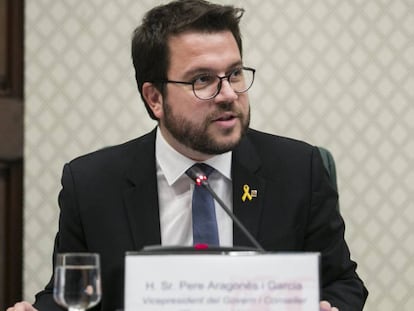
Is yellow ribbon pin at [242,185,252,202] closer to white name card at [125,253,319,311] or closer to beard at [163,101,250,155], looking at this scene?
beard at [163,101,250,155]

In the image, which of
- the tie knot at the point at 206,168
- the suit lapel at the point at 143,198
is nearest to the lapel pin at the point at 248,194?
the tie knot at the point at 206,168

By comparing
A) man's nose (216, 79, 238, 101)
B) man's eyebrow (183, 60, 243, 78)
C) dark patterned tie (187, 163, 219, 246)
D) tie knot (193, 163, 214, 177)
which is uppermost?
man's eyebrow (183, 60, 243, 78)

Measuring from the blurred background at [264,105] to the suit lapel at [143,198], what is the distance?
142 centimetres

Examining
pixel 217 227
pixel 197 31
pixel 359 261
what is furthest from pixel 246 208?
pixel 359 261

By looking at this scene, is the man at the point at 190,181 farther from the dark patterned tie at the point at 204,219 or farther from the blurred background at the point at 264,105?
the blurred background at the point at 264,105

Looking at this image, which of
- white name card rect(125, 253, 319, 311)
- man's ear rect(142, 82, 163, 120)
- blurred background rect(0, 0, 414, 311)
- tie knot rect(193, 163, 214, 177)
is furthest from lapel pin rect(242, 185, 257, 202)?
blurred background rect(0, 0, 414, 311)

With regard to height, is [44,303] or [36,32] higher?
[36,32]

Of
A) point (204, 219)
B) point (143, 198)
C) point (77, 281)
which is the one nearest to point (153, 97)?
point (143, 198)

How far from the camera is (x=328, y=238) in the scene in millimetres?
2039

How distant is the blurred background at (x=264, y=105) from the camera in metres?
3.55

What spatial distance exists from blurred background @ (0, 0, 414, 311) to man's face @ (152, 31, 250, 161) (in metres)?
1.50

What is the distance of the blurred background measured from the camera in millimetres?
3555

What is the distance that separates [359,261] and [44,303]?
2007mm

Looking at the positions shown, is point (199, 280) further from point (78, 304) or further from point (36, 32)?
point (36, 32)
